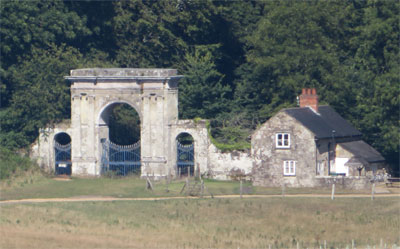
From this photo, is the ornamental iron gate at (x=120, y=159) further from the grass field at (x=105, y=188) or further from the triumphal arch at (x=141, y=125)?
the grass field at (x=105, y=188)

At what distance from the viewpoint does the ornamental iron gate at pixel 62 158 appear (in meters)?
67.7

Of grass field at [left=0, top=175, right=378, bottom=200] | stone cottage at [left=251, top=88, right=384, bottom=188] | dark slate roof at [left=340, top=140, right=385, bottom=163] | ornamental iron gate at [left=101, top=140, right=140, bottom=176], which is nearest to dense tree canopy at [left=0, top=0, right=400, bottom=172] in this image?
dark slate roof at [left=340, top=140, right=385, bottom=163]

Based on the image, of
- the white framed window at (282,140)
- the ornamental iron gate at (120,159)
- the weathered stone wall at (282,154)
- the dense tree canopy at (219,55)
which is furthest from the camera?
the dense tree canopy at (219,55)

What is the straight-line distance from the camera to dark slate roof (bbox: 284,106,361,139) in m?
61.1

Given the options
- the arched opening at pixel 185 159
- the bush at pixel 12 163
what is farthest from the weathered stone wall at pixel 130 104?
the bush at pixel 12 163

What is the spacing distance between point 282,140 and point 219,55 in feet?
67.1

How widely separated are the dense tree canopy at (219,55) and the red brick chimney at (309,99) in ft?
16.8

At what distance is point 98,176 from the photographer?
6575 centimetres

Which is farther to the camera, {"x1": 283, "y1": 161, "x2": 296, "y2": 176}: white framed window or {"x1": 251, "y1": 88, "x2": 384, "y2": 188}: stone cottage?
{"x1": 283, "y1": 161, "x2": 296, "y2": 176}: white framed window

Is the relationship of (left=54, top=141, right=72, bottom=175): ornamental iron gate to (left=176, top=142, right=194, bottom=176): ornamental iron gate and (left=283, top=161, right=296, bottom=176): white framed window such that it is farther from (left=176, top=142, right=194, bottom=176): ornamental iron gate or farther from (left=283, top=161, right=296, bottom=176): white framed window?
(left=283, top=161, right=296, bottom=176): white framed window

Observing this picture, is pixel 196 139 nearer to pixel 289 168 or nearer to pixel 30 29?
pixel 289 168

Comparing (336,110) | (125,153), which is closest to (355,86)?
(336,110)

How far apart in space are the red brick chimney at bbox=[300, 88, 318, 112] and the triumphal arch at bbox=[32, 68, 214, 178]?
698 centimetres

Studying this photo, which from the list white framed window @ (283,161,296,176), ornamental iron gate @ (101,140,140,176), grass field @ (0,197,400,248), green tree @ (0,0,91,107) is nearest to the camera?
grass field @ (0,197,400,248)
